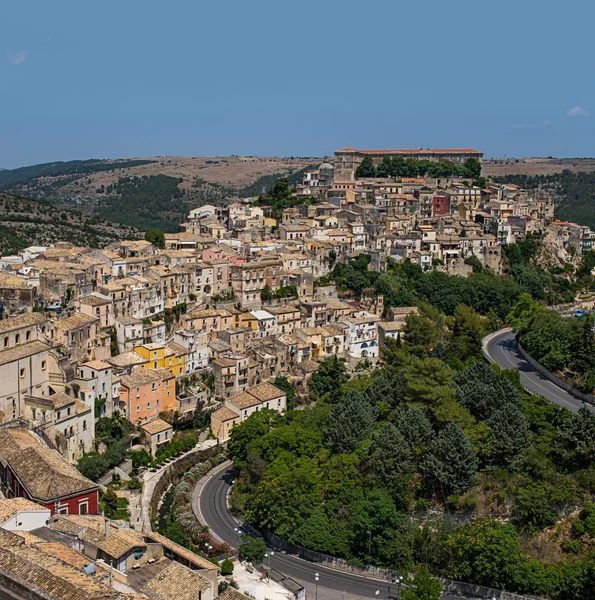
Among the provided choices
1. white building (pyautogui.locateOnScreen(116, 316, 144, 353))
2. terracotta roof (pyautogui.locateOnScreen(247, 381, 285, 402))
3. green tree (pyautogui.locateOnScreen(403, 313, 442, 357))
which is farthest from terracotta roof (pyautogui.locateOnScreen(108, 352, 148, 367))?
green tree (pyautogui.locateOnScreen(403, 313, 442, 357))

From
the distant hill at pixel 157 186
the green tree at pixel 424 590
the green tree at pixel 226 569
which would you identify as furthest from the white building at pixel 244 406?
the distant hill at pixel 157 186

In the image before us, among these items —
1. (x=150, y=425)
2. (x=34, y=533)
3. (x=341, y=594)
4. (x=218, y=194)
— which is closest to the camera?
(x=34, y=533)

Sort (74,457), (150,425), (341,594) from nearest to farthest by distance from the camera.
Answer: (341,594), (74,457), (150,425)

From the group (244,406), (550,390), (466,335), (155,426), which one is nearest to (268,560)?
(155,426)

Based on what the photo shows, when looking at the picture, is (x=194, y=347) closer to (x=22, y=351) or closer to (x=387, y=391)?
(x=22, y=351)

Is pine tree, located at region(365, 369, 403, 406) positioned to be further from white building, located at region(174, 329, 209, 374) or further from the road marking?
white building, located at region(174, 329, 209, 374)

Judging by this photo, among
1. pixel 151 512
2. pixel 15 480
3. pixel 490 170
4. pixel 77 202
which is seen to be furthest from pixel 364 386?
pixel 77 202

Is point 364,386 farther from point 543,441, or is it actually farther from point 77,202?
point 77,202
